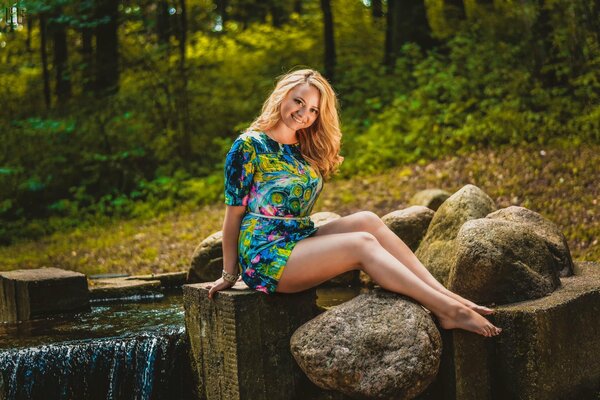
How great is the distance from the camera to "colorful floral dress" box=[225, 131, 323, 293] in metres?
4.41

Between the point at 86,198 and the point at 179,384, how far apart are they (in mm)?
9585

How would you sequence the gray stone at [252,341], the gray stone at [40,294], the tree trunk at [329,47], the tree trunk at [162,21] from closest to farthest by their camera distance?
the gray stone at [252,341] → the gray stone at [40,294] → the tree trunk at [329,47] → the tree trunk at [162,21]

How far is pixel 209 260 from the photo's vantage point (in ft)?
25.4

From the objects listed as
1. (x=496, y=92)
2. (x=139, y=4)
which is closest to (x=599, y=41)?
(x=496, y=92)

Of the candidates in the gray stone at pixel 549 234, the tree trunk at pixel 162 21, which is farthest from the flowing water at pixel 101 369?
the tree trunk at pixel 162 21

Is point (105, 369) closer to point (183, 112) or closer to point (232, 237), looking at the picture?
point (232, 237)

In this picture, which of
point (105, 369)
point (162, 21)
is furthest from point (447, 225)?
point (162, 21)

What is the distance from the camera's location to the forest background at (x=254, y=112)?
34.3ft

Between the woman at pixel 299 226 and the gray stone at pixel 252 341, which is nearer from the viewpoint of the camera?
the woman at pixel 299 226

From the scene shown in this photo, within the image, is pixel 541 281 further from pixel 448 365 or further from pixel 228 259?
pixel 228 259

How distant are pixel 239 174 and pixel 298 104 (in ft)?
1.84

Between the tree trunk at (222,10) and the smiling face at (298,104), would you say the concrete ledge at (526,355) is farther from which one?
the tree trunk at (222,10)

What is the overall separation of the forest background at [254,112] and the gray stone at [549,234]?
2.10 metres

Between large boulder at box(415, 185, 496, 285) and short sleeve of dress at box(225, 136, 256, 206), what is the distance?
2.06 meters
